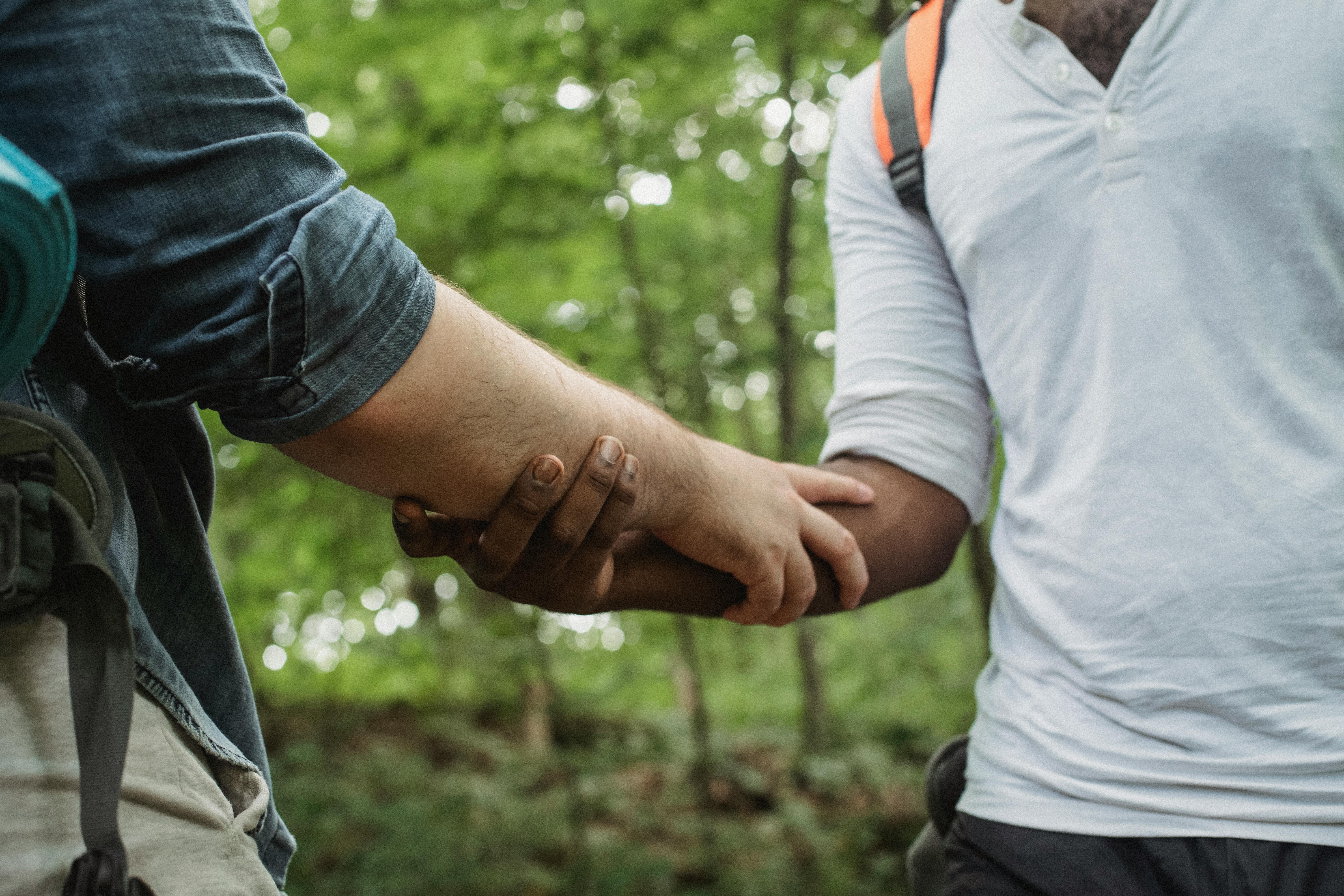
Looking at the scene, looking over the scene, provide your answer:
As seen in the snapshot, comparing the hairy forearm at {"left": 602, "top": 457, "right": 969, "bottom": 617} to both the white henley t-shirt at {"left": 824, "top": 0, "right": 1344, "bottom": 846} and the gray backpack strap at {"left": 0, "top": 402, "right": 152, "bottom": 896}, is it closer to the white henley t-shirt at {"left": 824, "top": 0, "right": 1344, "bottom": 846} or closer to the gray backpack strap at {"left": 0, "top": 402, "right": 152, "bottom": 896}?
the white henley t-shirt at {"left": 824, "top": 0, "right": 1344, "bottom": 846}

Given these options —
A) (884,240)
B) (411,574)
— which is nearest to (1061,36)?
(884,240)

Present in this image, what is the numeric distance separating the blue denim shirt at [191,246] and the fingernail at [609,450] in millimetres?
280

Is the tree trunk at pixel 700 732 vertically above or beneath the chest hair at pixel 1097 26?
beneath

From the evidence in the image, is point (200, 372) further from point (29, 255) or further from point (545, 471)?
point (545, 471)

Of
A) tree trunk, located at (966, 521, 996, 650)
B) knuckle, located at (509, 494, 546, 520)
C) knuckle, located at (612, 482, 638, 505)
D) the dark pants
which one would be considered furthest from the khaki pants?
tree trunk, located at (966, 521, 996, 650)

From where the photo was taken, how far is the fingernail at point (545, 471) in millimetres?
1132

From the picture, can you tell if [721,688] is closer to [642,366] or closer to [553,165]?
[642,366]

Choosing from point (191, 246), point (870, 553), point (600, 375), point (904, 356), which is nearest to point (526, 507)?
point (191, 246)

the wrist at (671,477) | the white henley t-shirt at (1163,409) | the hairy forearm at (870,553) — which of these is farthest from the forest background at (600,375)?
the white henley t-shirt at (1163,409)

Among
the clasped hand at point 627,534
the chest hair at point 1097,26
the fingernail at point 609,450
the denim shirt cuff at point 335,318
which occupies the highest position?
the chest hair at point 1097,26

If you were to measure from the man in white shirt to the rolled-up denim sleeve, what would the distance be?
666mm

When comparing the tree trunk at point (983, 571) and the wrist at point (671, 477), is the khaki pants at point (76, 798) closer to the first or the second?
the wrist at point (671, 477)

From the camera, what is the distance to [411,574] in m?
A: 5.21

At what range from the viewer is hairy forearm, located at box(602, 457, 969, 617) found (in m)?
1.51
